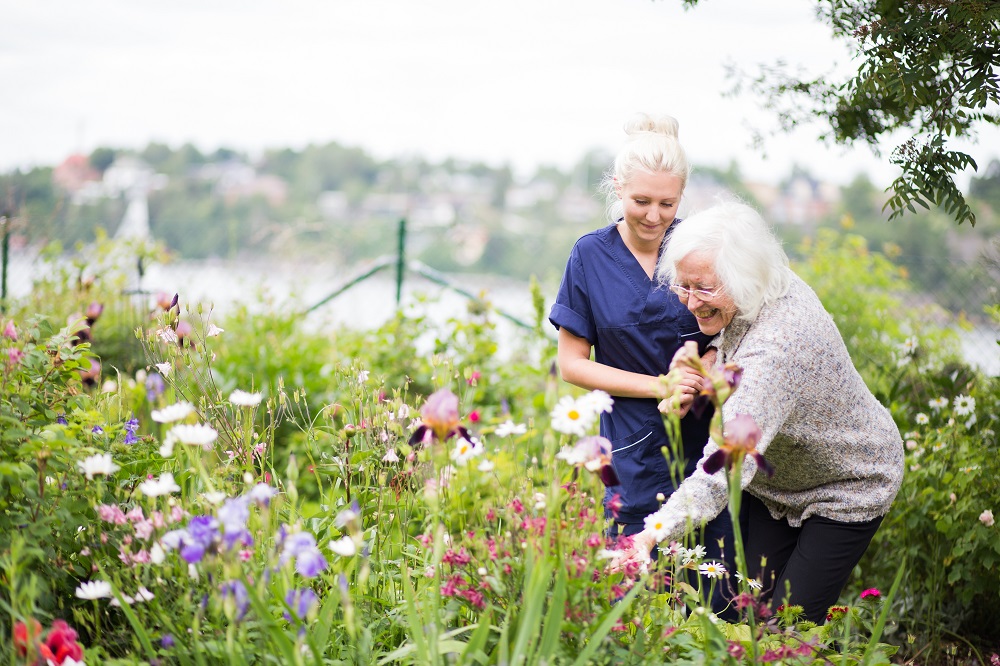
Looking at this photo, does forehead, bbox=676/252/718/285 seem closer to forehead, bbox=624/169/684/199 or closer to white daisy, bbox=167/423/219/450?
forehead, bbox=624/169/684/199

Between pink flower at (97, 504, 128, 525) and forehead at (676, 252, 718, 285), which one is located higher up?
forehead at (676, 252, 718, 285)

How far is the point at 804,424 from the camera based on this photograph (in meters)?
2.19

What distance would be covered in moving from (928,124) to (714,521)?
51.7 inches

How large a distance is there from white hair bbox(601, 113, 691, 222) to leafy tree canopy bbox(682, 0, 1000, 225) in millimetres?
358

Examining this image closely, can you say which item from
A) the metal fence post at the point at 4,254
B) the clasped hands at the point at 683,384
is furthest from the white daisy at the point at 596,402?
the metal fence post at the point at 4,254

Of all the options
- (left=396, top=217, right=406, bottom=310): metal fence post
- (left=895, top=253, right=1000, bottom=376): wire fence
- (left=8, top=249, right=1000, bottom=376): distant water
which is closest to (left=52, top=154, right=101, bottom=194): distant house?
(left=8, top=249, right=1000, bottom=376): distant water

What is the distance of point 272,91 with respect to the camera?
1628 cm

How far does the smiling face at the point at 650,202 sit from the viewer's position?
2453 mm

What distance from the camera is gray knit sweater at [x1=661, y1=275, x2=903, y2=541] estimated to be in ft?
6.46

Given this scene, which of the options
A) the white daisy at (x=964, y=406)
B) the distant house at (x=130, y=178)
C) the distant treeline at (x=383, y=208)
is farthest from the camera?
the distant house at (x=130, y=178)

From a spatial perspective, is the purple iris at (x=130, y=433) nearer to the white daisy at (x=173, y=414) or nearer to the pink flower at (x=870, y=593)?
the white daisy at (x=173, y=414)

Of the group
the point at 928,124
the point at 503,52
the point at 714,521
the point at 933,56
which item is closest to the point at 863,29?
the point at 933,56

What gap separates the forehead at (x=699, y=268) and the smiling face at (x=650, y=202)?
15.6 inches

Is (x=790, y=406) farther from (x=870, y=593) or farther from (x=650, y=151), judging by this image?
(x=650, y=151)
